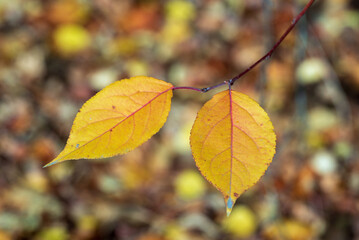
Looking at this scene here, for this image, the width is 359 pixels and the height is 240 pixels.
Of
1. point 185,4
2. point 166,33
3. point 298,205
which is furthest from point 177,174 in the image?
point 185,4

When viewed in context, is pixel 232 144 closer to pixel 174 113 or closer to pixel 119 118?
pixel 119 118

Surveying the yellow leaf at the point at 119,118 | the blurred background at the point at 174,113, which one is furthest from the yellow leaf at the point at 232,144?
the blurred background at the point at 174,113

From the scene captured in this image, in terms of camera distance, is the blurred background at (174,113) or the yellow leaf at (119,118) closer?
the yellow leaf at (119,118)

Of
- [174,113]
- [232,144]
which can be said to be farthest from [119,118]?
[174,113]

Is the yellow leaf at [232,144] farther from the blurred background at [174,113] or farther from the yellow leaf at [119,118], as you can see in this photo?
the blurred background at [174,113]

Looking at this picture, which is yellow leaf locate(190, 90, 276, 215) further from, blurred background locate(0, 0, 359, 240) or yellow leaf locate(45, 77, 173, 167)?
blurred background locate(0, 0, 359, 240)

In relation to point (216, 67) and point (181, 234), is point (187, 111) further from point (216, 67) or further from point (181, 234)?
point (181, 234)
